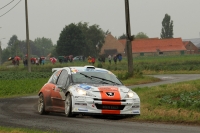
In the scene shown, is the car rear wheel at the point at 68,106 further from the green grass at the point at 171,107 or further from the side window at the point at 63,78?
the green grass at the point at 171,107

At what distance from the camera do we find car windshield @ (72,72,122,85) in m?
15.8

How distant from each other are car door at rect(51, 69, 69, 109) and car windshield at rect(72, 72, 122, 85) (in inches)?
13.6

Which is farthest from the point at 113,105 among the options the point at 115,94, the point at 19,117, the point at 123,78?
the point at 123,78

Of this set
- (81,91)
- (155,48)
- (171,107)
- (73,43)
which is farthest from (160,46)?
(81,91)

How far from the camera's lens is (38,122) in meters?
13.6

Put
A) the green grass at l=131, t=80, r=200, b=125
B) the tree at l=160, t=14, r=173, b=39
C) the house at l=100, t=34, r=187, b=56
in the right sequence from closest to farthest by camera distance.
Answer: the green grass at l=131, t=80, r=200, b=125, the house at l=100, t=34, r=187, b=56, the tree at l=160, t=14, r=173, b=39

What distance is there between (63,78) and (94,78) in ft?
3.22

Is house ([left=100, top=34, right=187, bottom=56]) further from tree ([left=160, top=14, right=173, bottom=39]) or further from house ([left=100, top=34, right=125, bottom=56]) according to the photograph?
tree ([left=160, top=14, right=173, bottom=39])

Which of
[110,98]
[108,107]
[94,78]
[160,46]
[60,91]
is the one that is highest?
[160,46]

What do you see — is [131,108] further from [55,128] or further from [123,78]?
[123,78]

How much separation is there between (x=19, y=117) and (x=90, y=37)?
130459mm

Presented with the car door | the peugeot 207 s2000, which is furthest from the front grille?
the car door

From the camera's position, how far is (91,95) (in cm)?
1449

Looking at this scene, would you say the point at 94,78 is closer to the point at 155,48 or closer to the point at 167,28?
the point at 155,48
